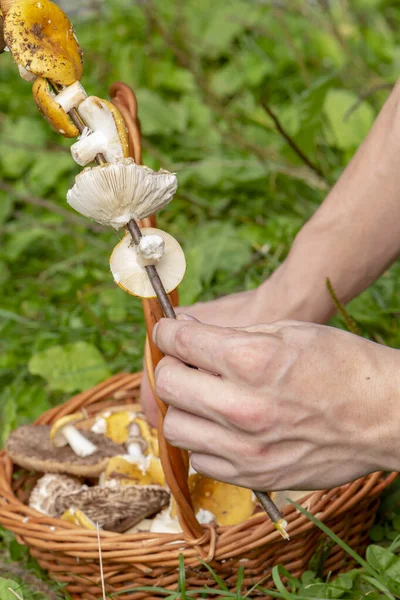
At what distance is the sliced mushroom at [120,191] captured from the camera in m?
0.69

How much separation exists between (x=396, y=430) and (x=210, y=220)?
61.8 inches

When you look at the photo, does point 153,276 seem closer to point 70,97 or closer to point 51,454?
point 70,97

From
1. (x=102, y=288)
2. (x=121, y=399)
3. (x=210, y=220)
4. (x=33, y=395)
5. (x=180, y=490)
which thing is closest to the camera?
(x=180, y=490)

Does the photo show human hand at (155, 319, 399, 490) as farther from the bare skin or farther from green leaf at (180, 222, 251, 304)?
green leaf at (180, 222, 251, 304)

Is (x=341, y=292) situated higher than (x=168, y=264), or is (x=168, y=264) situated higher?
(x=168, y=264)

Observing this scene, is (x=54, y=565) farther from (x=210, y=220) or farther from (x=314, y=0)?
(x=314, y=0)

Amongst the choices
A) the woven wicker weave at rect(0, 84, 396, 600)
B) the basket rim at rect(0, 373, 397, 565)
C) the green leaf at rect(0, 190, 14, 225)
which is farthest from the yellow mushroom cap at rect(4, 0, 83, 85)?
the green leaf at rect(0, 190, 14, 225)

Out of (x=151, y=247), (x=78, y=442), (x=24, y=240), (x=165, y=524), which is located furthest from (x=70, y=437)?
(x=24, y=240)

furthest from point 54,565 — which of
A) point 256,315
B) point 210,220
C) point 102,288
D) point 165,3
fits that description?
point 165,3

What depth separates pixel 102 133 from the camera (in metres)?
0.74

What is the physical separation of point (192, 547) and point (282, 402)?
38 cm

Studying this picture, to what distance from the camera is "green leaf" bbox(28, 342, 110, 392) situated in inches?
65.3

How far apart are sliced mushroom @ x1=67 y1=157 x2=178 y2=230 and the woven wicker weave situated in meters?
0.18

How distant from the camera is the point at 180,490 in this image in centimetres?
93
